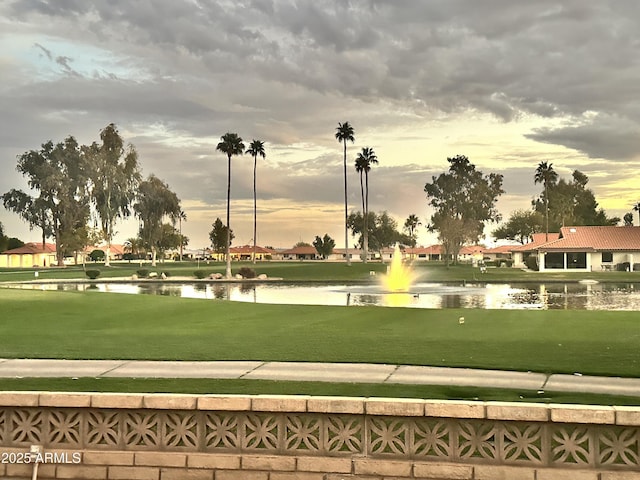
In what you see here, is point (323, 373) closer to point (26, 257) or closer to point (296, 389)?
point (296, 389)

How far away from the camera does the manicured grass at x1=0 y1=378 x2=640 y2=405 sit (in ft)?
33.4

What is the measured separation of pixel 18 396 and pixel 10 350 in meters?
9.96

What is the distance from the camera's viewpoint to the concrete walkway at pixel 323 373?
11344 millimetres

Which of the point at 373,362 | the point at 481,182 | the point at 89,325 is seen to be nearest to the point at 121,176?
the point at 481,182

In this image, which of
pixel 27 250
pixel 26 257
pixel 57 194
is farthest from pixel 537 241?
pixel 26 257

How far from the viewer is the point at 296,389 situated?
35.2ft

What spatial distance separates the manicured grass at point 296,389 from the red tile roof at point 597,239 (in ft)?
247

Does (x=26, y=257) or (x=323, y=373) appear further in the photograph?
(x=26, y=257)

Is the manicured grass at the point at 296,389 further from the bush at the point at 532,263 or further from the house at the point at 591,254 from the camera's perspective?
the bush at the point at 532,263

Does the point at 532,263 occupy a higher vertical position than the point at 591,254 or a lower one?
lower

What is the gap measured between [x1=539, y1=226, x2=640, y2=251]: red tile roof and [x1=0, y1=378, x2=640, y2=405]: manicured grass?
247 feet

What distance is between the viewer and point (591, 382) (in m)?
11.5

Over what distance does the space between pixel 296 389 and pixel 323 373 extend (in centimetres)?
163

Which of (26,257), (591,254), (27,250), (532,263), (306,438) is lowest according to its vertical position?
(306,438)
